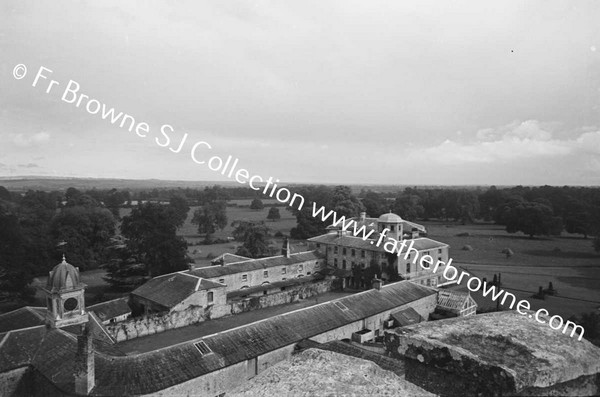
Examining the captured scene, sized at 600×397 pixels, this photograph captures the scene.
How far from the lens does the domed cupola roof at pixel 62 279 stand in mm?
18531

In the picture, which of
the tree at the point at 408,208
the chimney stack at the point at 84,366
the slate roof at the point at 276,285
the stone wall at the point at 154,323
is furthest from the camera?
the tree at the point at 408,208

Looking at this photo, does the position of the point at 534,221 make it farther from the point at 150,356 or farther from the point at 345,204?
the point at 150,356

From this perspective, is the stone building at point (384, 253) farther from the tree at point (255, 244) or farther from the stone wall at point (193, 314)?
the tree at point (255, 244)

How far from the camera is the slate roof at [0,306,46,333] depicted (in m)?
19.2

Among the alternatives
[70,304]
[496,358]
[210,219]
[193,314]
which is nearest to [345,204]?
[210,219]

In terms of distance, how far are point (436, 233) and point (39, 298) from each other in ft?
216

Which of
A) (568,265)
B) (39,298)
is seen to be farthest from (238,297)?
(568,265)

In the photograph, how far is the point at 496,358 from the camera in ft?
12.4

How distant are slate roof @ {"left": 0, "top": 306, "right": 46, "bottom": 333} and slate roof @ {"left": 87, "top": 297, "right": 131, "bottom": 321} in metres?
4.71

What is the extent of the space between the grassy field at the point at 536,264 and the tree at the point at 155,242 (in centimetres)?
2949

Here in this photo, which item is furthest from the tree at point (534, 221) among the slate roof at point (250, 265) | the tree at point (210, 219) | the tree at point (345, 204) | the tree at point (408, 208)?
the tree at point (210, 219)

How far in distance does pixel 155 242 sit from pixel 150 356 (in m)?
23.8

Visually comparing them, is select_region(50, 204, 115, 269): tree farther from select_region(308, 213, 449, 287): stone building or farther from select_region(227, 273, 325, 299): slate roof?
select_region(308, 213, 449, 287): stone building

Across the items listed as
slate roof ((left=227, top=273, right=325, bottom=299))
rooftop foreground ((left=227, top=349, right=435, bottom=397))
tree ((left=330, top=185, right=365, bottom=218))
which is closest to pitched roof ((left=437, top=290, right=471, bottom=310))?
slate roof ((left=227, top=273, right=325, bottom=299))
